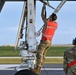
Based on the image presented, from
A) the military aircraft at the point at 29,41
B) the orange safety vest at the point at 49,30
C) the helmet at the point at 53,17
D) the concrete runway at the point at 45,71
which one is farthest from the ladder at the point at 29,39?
the concrete runway at the point at 45,71

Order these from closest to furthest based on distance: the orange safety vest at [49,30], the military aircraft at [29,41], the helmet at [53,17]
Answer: the military aircraft at [29,41]
the helmet at [53,17]
the orange safety vest at [49,30]

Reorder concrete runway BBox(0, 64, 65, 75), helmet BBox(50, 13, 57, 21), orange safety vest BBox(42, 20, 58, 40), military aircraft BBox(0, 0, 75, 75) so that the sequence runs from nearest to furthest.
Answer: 1. military aircraft BBox(0, 0, 75, 75)
2. helmet BBox(50, 13, 57, 21)
3. orange safety vest BBox(42, 20, 58, 40)
4. concrete runway BBox(0, 64, 65, 75)

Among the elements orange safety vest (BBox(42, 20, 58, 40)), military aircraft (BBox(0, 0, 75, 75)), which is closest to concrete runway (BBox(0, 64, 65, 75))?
orange safety vest (BBox(42, 20, 58, 40))

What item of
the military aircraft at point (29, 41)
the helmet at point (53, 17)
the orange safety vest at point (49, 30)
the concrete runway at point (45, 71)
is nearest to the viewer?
the military aircraft at point (29, 41)

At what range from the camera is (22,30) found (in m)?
10.4

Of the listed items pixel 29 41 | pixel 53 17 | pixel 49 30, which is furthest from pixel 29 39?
pixel 49 30

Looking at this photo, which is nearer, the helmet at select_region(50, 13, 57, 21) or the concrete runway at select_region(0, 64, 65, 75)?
the helmet at select_region(50, 13, 57, 21)

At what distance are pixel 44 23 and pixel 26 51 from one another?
1.26 meters

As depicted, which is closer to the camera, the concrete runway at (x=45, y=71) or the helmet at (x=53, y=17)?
the helmet at (x=53, y=17)

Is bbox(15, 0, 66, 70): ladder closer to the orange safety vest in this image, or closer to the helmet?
the helmet

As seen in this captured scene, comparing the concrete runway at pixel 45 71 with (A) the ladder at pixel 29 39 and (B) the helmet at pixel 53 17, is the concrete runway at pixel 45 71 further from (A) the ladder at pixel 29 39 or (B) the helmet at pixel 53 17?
(A) the ladder at pixel 29 39

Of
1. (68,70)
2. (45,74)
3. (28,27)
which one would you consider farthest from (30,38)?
(45,74)

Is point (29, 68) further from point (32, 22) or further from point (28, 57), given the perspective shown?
point (32, 22)

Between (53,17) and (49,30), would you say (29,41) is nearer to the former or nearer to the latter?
(53,17)
